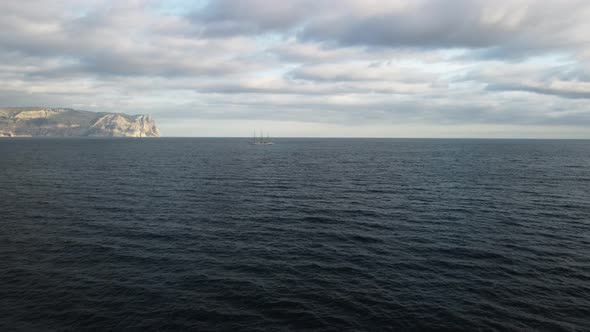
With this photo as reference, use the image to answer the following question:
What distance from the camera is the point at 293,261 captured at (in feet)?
127

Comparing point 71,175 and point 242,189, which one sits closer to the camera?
point 242,189

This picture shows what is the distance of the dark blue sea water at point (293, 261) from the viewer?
2769cm

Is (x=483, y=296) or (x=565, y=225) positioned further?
(x=565, y=225)

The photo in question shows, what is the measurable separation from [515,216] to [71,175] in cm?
11844

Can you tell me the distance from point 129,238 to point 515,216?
6319 centimetres

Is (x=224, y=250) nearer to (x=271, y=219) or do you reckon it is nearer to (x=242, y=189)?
(x=271, y=219)

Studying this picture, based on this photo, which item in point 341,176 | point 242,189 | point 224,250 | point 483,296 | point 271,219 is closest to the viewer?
point 483,296

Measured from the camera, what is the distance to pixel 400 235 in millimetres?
47656

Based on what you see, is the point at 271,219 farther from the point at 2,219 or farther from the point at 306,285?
the point at 2,219

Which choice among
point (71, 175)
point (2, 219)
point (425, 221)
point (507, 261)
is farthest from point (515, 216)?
point (71, 175)

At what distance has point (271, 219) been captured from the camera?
2203 inches

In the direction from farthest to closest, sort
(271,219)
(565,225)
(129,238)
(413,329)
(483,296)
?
(271,219), (565,225), (129,238), (483,296), (413,329)

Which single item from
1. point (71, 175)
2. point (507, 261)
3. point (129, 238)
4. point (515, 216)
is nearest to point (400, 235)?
point (507, 261)

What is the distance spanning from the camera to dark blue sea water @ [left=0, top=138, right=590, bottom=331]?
2769 cm
